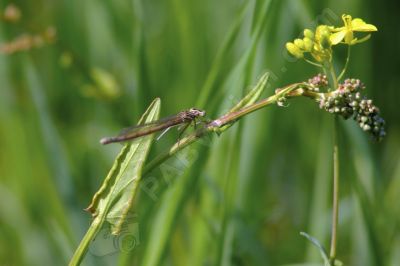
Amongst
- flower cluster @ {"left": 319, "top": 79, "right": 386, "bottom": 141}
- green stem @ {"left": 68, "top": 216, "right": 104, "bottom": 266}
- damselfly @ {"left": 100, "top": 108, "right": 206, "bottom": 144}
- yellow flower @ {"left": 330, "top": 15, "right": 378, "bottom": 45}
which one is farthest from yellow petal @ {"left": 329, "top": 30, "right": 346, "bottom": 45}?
green stem @ {"left": 68, "top": 216, "right": 104, "bottom": 266}

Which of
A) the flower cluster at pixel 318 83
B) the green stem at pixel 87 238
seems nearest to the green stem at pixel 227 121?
the flower cluster at pixel 318 83

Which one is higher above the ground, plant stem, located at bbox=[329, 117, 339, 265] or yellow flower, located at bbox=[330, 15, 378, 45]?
yellow flower, located at bbox=[330, 15, 378, 45]

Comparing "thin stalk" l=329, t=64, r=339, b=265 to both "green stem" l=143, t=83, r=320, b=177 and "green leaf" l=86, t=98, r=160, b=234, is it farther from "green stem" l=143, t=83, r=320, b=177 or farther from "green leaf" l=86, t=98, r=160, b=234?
"green leaf" l=86, t=98, r=160, b=234

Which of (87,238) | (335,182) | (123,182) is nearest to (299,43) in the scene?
(335,182)

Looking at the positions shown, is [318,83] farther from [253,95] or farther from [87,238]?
[87,238]

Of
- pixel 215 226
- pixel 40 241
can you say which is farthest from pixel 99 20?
pixel 215 226

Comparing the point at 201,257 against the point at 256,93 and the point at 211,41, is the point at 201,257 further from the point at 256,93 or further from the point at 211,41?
the point at 211,41

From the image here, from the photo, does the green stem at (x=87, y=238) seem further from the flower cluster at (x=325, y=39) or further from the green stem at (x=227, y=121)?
the flower cluster at (x=325, y=39)
